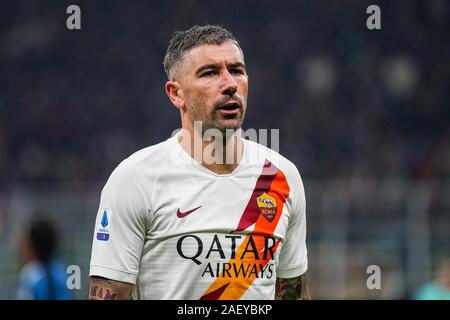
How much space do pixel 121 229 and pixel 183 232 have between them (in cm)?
27

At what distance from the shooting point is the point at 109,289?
4105mm

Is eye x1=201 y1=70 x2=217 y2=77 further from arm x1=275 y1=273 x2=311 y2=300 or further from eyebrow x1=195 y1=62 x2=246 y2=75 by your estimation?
arm x1=275 y1=273 x2=311 y2=300

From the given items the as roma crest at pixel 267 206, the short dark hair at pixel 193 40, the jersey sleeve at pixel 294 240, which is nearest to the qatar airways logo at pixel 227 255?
the as roma crest at pixel 267 206

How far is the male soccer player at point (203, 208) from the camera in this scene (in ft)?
13.5

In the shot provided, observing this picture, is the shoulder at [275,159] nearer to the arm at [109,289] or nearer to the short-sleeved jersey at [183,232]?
the short-sleeved jersey at [183,232]

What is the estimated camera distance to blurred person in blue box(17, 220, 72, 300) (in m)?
7.71

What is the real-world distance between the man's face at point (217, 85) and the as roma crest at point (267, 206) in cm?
35

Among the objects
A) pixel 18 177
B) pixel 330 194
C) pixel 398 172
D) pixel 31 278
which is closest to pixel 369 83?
pixel 398 172

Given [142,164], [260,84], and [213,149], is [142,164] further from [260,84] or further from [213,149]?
[260,84]

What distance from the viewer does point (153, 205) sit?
4168 millimetres

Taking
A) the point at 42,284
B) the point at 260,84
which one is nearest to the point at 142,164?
the point at 42,284

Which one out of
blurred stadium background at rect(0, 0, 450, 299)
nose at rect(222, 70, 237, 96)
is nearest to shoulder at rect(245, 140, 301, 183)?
nose at rect(222, 70, 237, 96)

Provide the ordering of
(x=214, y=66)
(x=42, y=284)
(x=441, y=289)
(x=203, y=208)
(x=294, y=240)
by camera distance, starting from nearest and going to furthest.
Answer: (x=203, y=208)
(x=214, y=66)
(x=294, y=240)
(x=42, y=284)
(x=441, y=289)
